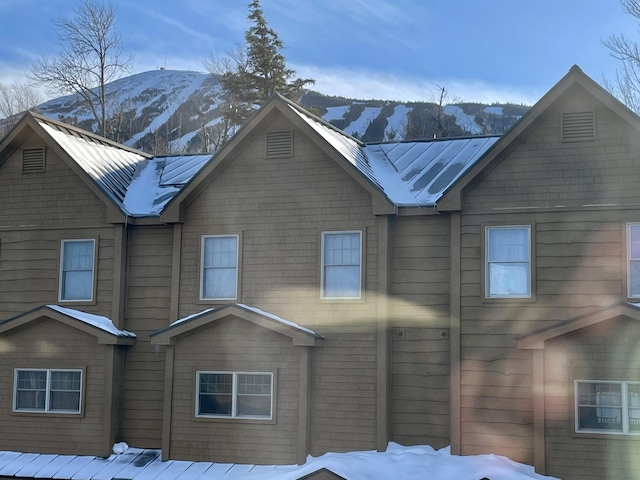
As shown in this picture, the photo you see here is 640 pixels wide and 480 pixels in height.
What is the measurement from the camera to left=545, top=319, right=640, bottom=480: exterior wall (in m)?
14.5

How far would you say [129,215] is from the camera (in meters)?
18.5

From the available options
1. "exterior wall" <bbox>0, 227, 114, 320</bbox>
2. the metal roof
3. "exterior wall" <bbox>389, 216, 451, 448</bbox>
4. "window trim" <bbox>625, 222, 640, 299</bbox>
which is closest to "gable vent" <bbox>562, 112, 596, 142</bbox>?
the metal roof

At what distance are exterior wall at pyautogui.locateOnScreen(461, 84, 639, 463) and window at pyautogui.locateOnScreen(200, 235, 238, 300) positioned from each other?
5.16 metres

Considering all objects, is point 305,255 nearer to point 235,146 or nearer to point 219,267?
point 219,267

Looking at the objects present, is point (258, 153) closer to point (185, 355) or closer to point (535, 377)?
point (185, 355)

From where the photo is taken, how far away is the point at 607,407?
1477 cm

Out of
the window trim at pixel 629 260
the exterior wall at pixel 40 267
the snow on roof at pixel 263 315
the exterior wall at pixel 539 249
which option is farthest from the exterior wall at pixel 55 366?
the window trim at pixel 629 260

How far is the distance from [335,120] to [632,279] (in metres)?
105

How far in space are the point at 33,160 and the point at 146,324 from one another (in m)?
5.07

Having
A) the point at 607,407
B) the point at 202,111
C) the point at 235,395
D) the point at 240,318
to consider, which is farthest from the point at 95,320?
the point at 202,111

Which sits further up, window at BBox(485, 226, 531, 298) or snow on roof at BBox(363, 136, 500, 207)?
snow on roof at BBox(363, 136, 500, 207)

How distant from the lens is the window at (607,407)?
1459cm

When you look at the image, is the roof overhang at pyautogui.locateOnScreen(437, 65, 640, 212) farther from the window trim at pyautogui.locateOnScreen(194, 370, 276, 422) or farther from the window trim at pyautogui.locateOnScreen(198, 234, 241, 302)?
the window trim at pyautogui.locateOnScreen(194, 370, 276, 422)

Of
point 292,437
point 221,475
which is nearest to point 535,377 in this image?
point 292,437
